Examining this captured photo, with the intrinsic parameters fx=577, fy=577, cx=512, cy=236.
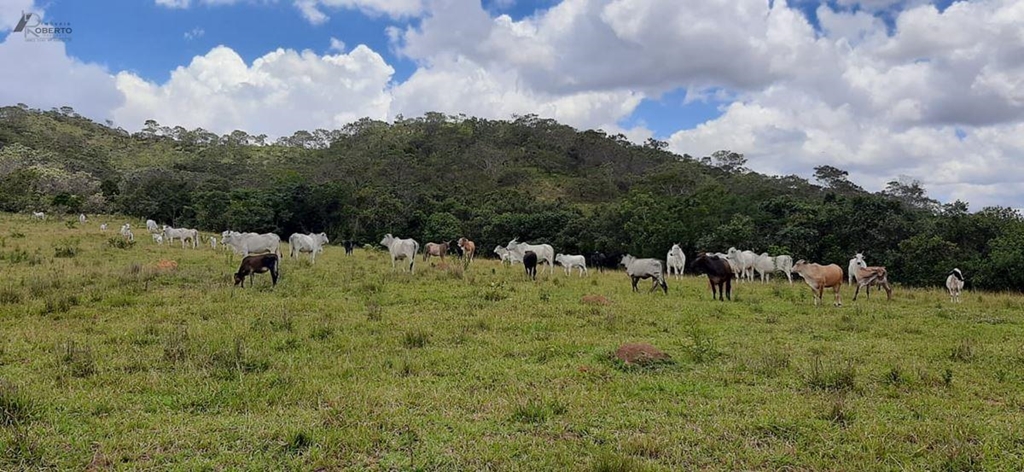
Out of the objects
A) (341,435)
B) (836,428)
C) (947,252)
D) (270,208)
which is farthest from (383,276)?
(270,208)

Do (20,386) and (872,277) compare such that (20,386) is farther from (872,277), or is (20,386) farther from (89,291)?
(872,277)

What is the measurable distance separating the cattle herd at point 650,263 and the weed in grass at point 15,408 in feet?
30.9

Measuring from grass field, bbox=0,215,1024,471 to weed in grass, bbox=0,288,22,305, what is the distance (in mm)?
59

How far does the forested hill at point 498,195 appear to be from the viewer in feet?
99.0

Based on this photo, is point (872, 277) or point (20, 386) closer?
point (20, 386)

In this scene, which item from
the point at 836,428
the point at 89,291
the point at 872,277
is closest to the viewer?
the point at 836,428

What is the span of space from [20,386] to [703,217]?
37.0 meters

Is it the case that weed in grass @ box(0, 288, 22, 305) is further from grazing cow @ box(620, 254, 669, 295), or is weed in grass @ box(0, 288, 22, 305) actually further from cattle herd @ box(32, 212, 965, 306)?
grazing cow @ box(620, 254, 669, 295)

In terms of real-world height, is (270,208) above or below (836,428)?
above

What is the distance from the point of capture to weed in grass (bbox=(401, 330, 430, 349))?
890 centimetres

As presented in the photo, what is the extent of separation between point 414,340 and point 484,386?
2463mm

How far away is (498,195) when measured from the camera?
5709 centimetres

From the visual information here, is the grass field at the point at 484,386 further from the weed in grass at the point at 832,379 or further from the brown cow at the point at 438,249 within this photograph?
the brown cow at the point at 438,249

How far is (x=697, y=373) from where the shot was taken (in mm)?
7422
